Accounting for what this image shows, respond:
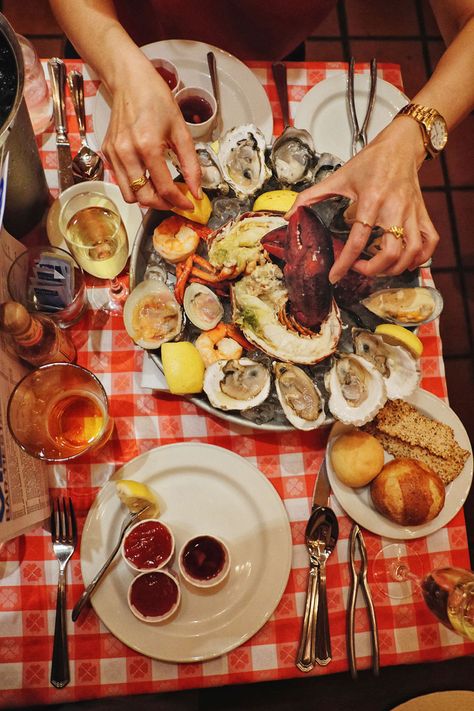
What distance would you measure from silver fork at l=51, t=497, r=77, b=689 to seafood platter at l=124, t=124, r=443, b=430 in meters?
0.35

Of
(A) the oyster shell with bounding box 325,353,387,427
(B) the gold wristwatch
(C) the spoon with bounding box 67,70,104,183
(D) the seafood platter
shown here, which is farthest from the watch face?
(C) the spoon with bounding box 67,70,104,183

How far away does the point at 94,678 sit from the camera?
1040 millimetres

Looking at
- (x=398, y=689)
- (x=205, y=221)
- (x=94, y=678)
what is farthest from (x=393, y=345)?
(x=398, y=689)

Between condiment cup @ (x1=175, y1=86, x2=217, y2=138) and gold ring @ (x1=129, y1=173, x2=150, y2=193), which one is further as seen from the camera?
condiment cup @ (x1=175, y1=86, x2=217, y2=138)

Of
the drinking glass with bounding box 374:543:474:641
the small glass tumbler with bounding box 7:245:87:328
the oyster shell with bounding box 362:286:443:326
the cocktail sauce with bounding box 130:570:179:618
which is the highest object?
the small glass tumbler with bounding box 7:245:87:328

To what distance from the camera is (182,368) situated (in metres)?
1.00

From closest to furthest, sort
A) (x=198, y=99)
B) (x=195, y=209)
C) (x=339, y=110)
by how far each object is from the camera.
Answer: (x=195, y=209) < (x=198, y=99) < (x=339, y=110)

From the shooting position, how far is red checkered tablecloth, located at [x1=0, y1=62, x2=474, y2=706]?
1039mm

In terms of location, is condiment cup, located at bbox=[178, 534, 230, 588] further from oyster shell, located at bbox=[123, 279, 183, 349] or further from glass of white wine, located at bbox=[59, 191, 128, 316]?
glass of white wine, located at bbox=[59, 191, 128, 316]

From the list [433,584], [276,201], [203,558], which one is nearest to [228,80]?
[276,201]

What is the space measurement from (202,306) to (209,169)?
296mm

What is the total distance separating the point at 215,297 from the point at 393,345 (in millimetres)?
372

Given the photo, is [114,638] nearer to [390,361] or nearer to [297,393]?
[297,393]

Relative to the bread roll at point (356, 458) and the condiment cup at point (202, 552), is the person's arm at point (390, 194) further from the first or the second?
the condiment cup at point (202, 552)
